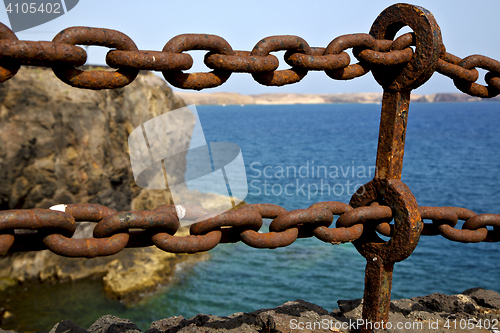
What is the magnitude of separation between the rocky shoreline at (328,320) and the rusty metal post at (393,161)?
220mm

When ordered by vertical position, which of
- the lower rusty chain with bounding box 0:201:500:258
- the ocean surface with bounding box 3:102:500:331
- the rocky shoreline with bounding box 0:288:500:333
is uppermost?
the lower rusty chain with bounding box 0:201:500:258

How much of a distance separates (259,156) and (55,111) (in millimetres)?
30660

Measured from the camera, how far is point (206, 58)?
4.60 ft

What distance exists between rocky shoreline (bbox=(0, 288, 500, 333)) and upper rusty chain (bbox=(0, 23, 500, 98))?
1204mm

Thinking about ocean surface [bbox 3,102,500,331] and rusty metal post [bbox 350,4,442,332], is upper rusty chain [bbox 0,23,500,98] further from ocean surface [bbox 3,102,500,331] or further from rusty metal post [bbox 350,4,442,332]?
ocean surface [bbox 3,102,500,331]

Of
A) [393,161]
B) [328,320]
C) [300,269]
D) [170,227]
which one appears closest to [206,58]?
[170,227]

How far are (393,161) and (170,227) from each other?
1.01 metres

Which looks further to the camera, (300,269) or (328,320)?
(300,269)

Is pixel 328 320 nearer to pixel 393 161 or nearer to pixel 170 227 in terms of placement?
pixel 393 161

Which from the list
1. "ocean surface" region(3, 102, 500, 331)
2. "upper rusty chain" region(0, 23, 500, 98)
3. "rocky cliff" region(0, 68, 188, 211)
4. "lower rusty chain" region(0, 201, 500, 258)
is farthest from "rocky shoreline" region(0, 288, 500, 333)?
"rocky cliff" region(0, 68, 188, 211)

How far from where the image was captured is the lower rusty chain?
1238mm

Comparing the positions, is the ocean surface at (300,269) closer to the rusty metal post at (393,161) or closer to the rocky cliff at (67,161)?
the rocky cliff at (67,161)

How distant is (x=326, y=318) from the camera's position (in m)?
2.12

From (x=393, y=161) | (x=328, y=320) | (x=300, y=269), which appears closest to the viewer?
(x=393, y=161)
